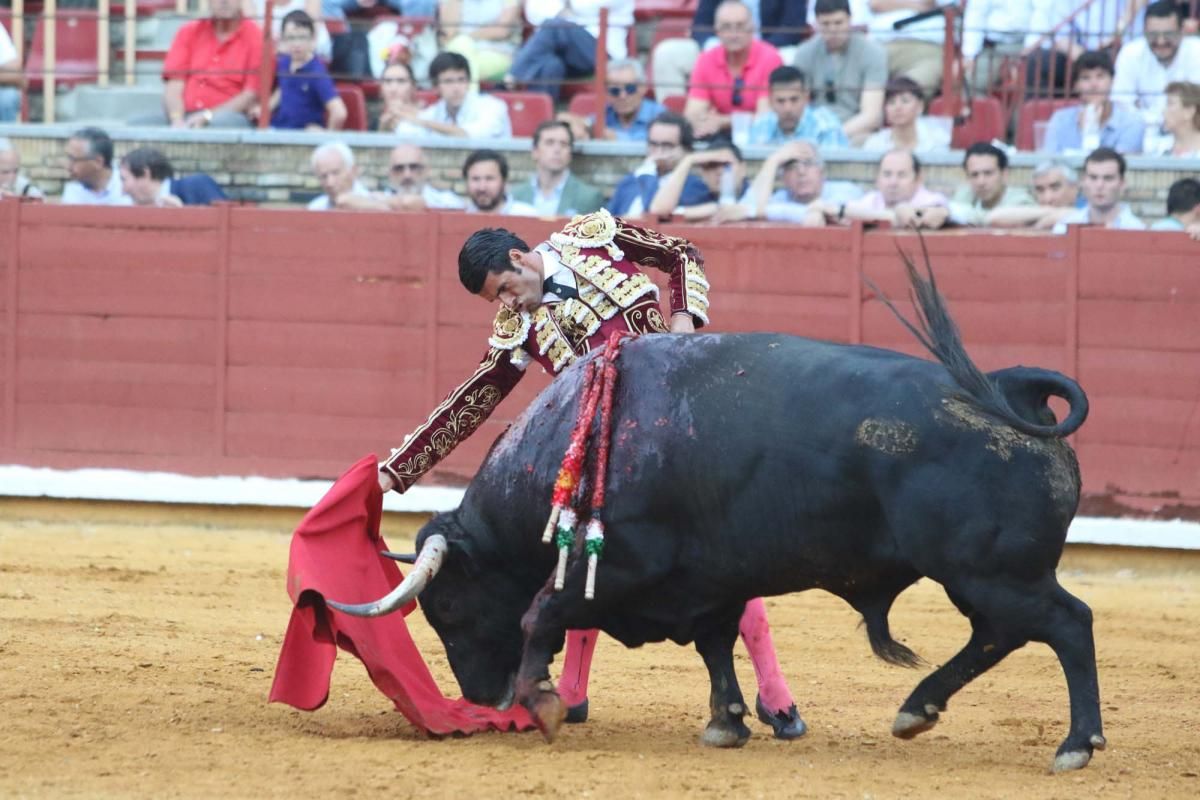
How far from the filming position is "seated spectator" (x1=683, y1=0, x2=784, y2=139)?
8977mm

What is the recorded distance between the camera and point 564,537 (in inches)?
165

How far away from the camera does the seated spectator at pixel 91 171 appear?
29.4 feet

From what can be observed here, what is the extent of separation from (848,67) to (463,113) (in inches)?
74.8

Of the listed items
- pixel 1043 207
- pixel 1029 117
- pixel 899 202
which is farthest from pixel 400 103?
pixel 1043 207

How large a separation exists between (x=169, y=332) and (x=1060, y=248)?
3951 mm

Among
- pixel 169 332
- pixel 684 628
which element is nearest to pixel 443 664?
pixel 684 628

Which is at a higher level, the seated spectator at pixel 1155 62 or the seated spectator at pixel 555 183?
the seated spectator at pixel 1155 62

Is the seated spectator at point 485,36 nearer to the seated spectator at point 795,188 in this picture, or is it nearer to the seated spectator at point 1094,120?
the seated spectator at point 795,188

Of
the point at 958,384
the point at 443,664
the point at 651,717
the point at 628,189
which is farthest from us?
the point at 628,189

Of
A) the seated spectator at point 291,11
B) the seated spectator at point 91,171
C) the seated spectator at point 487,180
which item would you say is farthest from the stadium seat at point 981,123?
the seated spectator at point 91,171

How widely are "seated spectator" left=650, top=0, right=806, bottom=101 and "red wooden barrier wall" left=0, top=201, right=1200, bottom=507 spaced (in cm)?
171

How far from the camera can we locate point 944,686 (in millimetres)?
4086

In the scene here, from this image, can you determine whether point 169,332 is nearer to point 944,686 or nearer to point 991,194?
point 991,194

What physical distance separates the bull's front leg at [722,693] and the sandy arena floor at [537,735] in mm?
58
